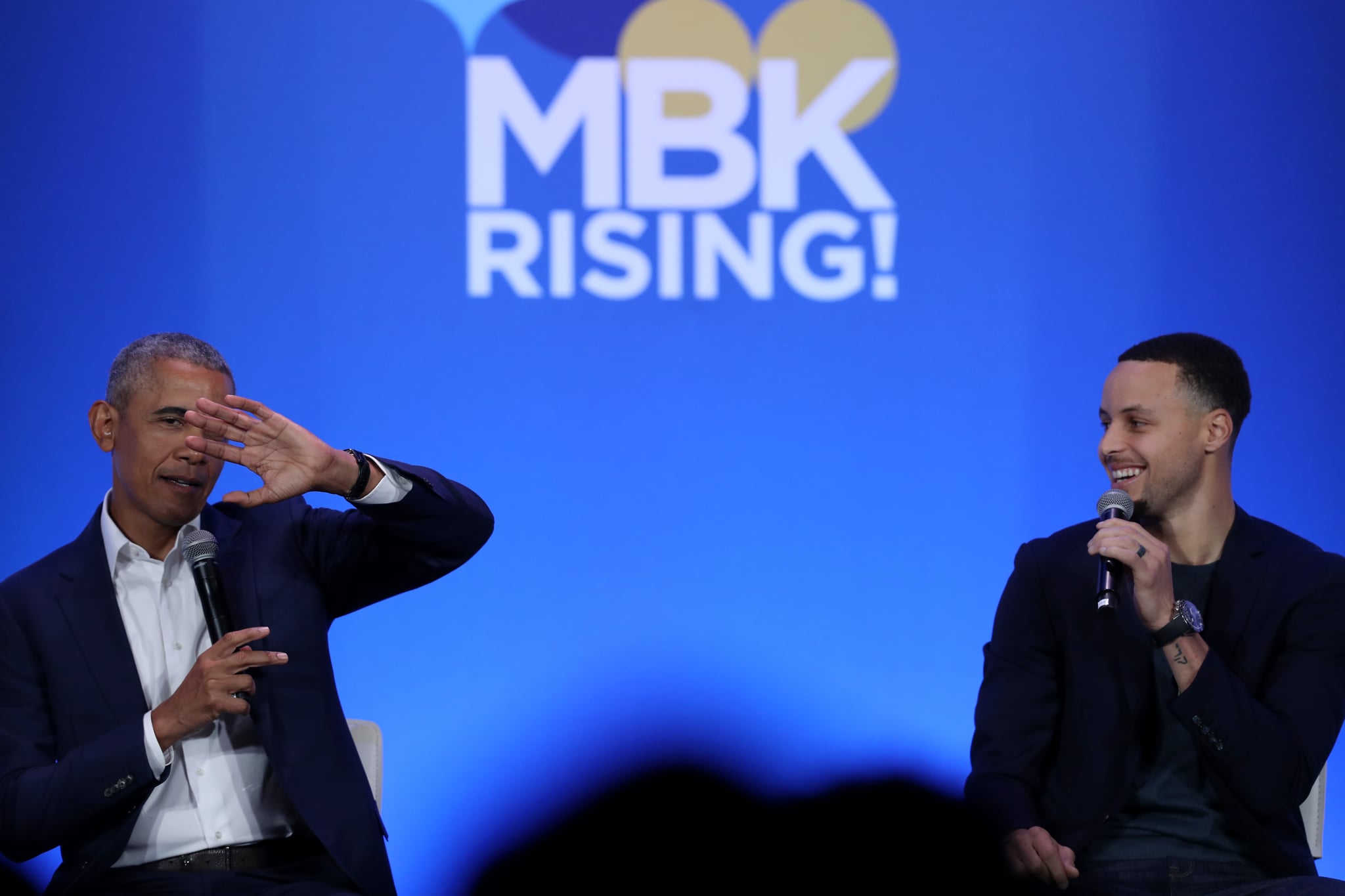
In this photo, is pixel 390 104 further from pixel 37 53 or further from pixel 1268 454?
pixel 1268 454

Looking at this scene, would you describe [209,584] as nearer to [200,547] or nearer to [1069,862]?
[200,547]

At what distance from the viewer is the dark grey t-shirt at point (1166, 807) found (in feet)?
7.89

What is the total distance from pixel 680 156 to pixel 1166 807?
2129 mm

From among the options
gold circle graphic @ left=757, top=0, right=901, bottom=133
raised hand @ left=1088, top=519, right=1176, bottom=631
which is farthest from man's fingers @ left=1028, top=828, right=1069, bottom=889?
gold circle graphic @ left=757, top=0, right=901, bottom=133

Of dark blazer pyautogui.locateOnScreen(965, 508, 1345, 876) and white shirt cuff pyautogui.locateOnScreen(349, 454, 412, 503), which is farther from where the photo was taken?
white shirt cuff pyautogui.locateOnScreen(349, 454, 412, 503)

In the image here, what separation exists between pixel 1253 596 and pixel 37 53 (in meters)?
3.40

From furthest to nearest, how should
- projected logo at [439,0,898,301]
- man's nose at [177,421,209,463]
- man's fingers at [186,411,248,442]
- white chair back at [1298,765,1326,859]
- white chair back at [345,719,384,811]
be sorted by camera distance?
projected logo at [439,0,898,301], white chair back at [345,719,384,811], white chair back at [1298,765,1326,859], man's nose at [177,421,209,463], man's fingers at [186,411,248,442]

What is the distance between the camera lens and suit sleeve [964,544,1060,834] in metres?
2.48

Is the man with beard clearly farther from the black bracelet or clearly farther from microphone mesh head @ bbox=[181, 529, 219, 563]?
microphone mesh head @ bbox=[181, 529, 219, 563]

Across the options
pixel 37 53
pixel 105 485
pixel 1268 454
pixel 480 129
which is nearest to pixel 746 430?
pixel 480 129

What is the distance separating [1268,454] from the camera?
3.88m

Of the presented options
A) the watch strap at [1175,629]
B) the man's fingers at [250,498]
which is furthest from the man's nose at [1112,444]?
the man's fingers at [250,498]

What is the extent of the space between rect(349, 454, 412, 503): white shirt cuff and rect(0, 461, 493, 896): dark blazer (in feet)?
0.05

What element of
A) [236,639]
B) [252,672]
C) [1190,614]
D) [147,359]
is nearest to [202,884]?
[252,672]
